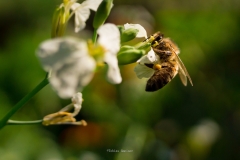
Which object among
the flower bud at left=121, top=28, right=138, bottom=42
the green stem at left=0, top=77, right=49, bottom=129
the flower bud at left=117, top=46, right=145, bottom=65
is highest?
the flower bud at left=121, top=28, right=138, bottom=42

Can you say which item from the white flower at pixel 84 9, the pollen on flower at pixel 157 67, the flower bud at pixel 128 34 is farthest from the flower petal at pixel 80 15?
the pollen on flower at pixel 157 67

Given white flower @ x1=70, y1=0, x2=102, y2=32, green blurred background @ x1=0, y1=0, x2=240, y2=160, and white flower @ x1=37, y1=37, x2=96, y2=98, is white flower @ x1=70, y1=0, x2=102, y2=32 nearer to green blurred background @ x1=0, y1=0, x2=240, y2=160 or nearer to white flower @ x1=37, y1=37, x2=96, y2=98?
white flower @ x1=37, y1=37, x2=96, y2=98

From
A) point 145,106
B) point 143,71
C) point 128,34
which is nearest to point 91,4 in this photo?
point 128,34

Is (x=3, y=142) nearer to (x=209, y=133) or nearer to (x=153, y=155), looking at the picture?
(x=153, y=155)

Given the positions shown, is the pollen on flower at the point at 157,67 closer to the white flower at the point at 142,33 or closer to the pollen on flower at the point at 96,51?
the white flower at the point at 142,33

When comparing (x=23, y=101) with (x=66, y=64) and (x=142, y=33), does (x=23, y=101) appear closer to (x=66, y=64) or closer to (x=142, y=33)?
(x=66, y=64)

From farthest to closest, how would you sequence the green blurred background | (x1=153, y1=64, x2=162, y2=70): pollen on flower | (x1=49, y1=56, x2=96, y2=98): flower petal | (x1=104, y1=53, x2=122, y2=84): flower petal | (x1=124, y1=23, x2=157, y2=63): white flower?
the green blurred background, (x1=153, y1=64, x2=162, y2=70): pollen on flower, (x1=124, y1=23, x2=157, y2=63): white flower, (x1=104, y1=53, x2=122, y2=84): flower petal, (x1=49, y1=56, x2=96, y2=98): flower petal

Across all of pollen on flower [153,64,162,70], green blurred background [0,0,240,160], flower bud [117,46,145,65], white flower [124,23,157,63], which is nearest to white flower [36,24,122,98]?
flower bud [117,46,145,65]
